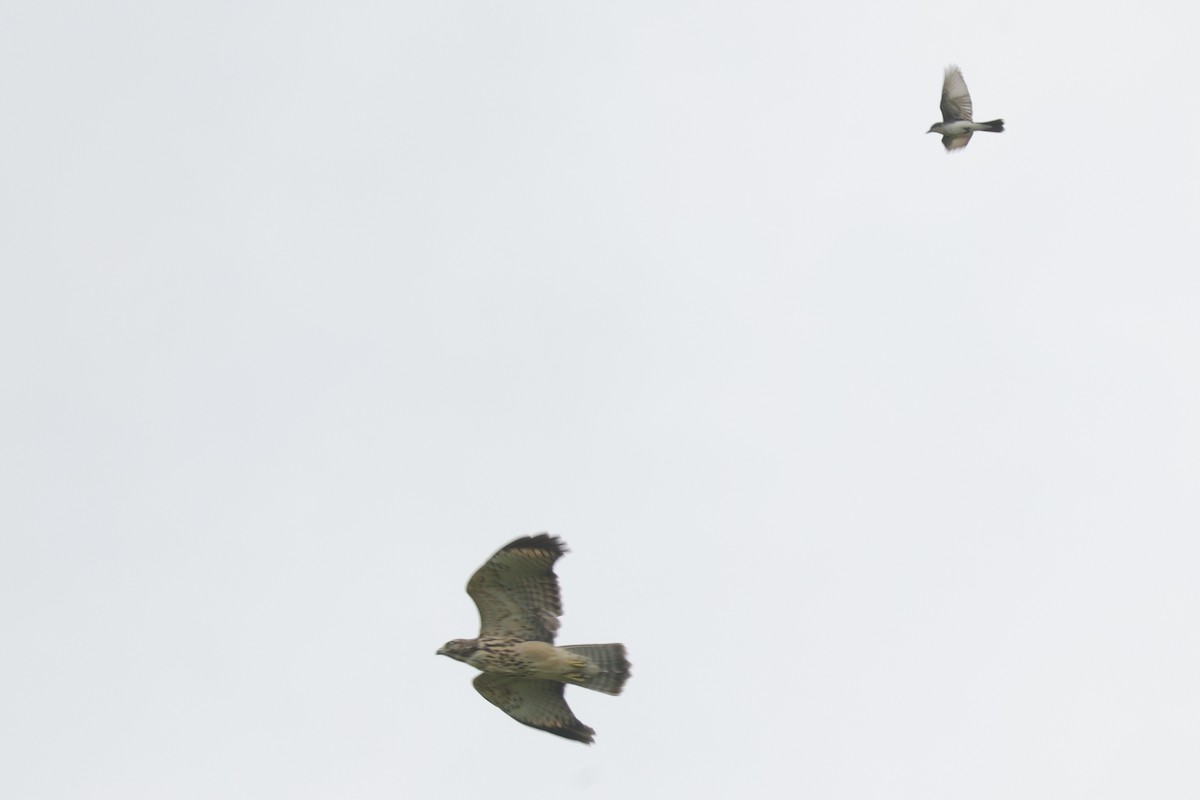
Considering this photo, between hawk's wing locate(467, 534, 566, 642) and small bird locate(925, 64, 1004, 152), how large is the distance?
45.1 ft

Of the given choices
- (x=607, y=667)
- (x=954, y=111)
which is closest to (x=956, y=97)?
(x=954, y=111)

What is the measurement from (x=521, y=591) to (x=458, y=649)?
39.5 inches

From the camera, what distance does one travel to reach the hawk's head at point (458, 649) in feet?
61.7

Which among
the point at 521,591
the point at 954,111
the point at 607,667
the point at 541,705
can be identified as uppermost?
the point at 954,111

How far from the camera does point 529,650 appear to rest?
1877 cm

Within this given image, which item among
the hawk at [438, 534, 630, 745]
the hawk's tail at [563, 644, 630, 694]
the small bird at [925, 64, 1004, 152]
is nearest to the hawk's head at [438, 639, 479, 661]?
the hawk at [438, 534, 630, 745]

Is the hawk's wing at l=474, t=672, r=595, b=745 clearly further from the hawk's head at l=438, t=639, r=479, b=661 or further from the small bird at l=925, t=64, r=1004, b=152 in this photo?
the small bird at l=925, t=64, r=1004, b=152

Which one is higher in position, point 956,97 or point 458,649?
point 956,97

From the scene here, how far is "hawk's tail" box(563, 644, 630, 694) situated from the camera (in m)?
19.2

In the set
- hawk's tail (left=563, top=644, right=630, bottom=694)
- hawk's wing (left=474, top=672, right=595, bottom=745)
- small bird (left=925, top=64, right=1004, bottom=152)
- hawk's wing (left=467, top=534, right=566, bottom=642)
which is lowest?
hawk's wing (left=474, top=672, right=595, bottom=745)

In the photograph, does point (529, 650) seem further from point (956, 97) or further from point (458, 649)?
point (956, 97)

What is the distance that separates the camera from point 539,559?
18469 millimetres

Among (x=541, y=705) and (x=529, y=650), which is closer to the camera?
(x=529, y=650)

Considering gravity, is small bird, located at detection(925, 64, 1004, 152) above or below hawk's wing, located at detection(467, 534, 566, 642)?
above
